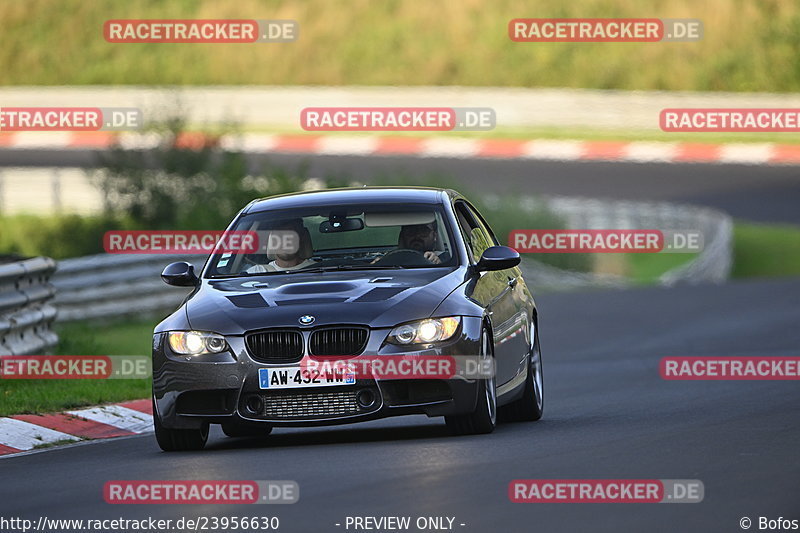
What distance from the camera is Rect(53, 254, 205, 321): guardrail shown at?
2012cm

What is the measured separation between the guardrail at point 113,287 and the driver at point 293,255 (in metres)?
→ 8.88

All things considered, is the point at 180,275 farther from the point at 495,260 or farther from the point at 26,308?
the point at 26,308

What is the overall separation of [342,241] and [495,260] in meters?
1.04

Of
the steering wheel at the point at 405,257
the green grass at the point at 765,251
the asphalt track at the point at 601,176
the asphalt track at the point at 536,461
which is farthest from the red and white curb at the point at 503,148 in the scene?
the steering wheel at the point at 405,257

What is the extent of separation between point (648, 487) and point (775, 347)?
31.7 ft

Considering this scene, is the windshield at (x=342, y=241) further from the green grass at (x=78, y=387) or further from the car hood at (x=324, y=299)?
the green grass at (x=78, y=387)

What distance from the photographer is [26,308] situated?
50.4ft

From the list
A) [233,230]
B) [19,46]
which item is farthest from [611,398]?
[19,46]

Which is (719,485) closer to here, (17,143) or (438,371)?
(438,371)

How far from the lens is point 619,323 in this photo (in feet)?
68.6

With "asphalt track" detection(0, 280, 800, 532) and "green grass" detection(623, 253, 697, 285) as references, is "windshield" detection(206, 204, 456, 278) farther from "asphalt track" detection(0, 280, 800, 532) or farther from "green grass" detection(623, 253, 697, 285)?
"green grass" detection(623, 253, 697, 285)

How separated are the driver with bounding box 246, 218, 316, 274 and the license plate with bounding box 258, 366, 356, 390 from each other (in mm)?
1201

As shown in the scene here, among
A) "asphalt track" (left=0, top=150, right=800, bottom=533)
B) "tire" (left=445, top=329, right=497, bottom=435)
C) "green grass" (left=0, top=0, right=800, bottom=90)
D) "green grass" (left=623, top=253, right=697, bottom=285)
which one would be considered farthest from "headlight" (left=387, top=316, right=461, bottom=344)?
"green grass" (left=0, top=0, right=800, bottom=90)

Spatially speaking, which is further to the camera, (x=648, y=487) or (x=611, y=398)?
(x=611, y=398)
